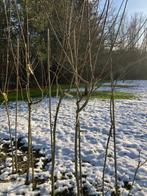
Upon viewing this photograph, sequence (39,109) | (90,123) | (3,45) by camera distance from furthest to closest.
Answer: (3,45) < (39,109) < (90,123)

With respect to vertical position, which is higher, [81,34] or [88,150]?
[81,34]

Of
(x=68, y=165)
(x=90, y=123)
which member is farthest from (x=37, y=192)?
(x=90, y=123)

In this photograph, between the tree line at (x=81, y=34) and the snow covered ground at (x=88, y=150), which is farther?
the snow covered ground at (x=88, y=150)

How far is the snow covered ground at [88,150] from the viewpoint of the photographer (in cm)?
345

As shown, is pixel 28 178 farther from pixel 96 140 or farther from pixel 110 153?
pixel 96 140

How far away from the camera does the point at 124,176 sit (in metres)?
3.74

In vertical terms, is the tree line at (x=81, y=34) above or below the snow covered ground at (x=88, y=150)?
above

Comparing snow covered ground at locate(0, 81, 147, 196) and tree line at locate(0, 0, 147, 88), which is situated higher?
tree line at locate(0, 0, 147, 88)

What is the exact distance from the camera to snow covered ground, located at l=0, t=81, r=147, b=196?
11.3 feet

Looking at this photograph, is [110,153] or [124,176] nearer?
[124,176]

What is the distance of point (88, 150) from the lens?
4.76m

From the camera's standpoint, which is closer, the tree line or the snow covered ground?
the tree line

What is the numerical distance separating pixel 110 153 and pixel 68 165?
0.84m

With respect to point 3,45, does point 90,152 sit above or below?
below
